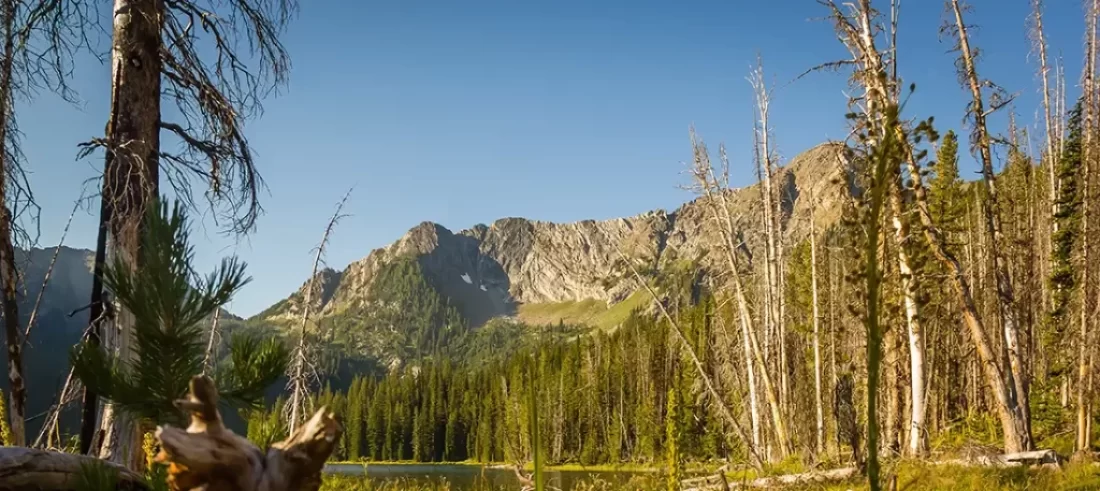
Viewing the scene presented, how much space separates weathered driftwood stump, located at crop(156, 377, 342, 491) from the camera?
1897 mm

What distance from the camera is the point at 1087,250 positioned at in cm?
1756

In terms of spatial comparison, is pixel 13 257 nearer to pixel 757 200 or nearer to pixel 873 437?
pixel 873 437

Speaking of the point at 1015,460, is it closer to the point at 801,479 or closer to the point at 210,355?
the point at 801,479

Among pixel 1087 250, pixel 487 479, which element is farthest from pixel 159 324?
pixel 1087 250

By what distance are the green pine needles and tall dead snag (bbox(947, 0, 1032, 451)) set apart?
1335 centimetres

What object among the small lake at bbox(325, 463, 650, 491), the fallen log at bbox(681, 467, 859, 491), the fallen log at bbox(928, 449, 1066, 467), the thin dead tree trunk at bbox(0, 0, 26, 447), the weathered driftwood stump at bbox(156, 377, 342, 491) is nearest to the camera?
the weathered driftwood stump at bbox(156, 377, 342, 491)

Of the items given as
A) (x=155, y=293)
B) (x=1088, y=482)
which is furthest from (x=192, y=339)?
(x=1088, y=482)

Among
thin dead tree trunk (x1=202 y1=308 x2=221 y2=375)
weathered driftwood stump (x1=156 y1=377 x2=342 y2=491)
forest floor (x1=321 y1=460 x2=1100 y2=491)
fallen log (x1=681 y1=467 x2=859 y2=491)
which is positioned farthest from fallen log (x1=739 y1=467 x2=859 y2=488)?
weathered driftwood stump (x1=156 y1=377 x2=342 y2=491)

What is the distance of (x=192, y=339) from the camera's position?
2.50 meters

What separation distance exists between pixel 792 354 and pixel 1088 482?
37.1 metres

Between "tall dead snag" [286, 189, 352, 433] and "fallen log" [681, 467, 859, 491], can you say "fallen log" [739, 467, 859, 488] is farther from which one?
"tall dead snag" [286, 189, 352, 433]

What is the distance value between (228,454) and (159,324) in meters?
0.65

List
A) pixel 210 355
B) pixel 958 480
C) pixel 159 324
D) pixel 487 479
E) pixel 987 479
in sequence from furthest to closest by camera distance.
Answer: pixel 958 480
pixel 987 479
pixel 487 479
pixel 210 355
pixel 159 324

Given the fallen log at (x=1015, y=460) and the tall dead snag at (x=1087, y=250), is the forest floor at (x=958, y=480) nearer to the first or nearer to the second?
the fallen log at (x=1015, y=460)
